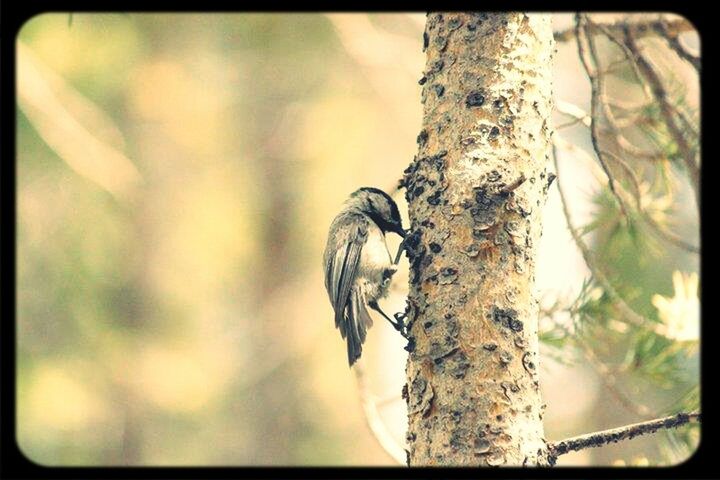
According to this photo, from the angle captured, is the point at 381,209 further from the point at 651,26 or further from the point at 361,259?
the point at 651,26

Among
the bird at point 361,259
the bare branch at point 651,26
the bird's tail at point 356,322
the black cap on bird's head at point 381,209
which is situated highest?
the bare branch at point 651,26

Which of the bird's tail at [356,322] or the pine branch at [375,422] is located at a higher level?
the bird's tail at [356,322]

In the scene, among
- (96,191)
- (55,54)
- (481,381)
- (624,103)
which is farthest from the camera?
(96,191)

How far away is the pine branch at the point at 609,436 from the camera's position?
1679 millimetres

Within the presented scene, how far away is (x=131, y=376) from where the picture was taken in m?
9.36

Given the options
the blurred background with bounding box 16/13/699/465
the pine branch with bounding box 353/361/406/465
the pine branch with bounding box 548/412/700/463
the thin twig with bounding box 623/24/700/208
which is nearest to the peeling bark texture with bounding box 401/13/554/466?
the pine branch with bounding box 548/412/700/463

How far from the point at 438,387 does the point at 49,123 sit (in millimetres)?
6900

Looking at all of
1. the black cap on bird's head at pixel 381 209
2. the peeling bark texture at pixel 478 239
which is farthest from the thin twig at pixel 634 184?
the black cap on bird's head at pixel 381 209

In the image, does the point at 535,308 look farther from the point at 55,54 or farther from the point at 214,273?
the point at 214,273

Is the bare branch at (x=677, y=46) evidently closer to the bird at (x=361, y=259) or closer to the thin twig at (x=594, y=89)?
the thin twig at (x=594, y=89)

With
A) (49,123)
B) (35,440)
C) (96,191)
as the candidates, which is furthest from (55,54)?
(35,440)

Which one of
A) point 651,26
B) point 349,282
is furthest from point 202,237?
point 651,26

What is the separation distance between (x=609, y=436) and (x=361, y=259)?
1333 millimetres

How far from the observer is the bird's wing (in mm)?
2793
